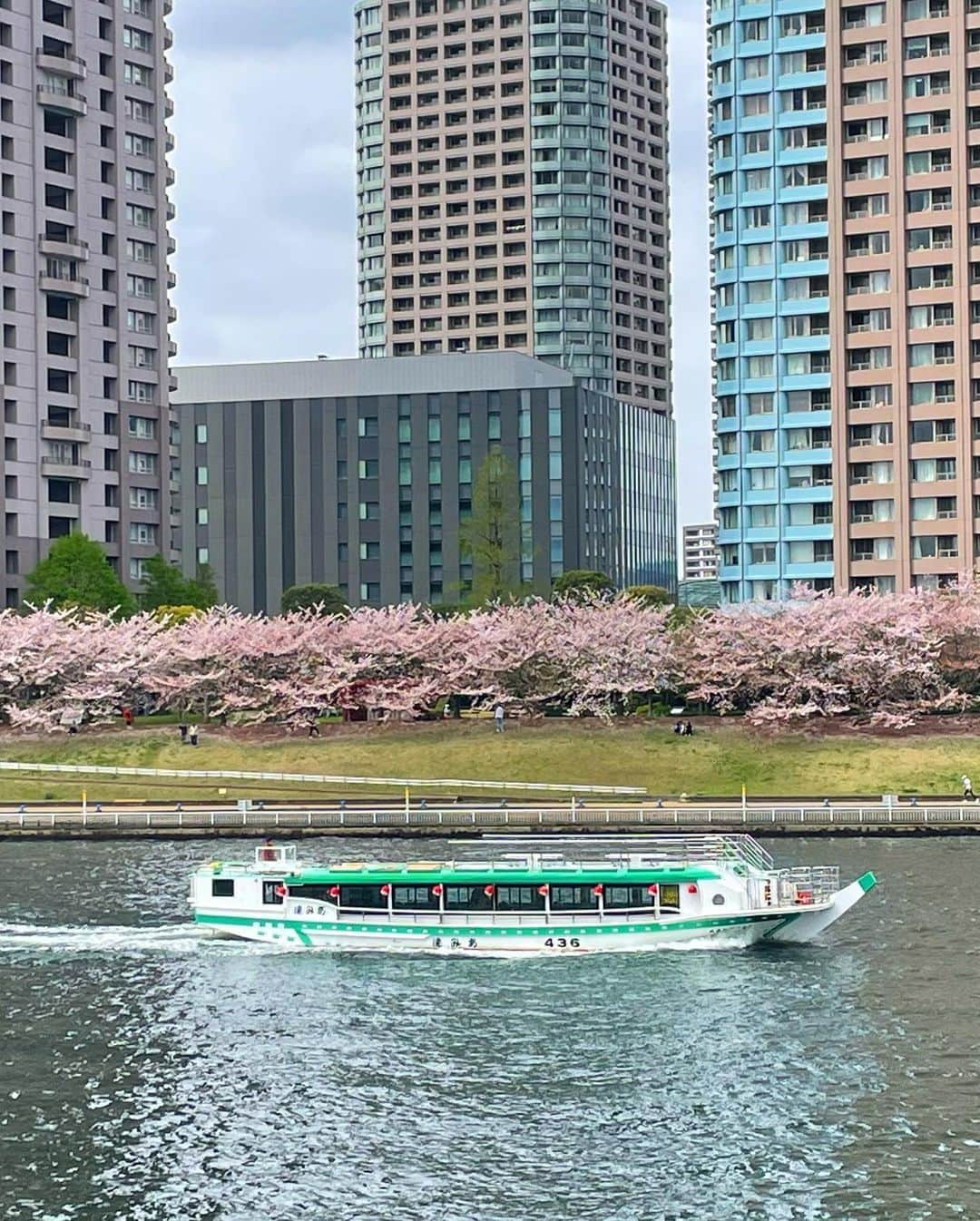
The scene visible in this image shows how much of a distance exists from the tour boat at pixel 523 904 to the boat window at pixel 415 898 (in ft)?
0.12

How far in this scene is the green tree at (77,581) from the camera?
6949 inches

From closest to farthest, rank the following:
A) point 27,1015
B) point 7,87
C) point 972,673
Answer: point 27,1015
point 972,673
point 7,87

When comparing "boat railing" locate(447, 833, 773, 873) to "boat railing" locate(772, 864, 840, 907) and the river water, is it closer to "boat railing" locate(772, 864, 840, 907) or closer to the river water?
"boat railing" locate(772, 864, 840, 907)

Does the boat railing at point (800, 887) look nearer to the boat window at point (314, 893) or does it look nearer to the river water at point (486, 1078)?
the river water at point (486, 1078)

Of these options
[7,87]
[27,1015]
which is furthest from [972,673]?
[7,87]

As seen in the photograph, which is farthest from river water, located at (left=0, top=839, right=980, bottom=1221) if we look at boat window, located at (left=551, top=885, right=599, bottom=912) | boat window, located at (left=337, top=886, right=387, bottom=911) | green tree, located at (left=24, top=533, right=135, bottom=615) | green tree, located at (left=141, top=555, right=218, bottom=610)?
green tree, located at (left=141, top=555, right=218, bottom=610)

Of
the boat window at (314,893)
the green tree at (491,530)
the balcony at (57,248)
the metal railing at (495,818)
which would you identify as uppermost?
the balcony at (57,248)

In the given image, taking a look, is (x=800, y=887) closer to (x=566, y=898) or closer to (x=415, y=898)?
(x=566, y=898)

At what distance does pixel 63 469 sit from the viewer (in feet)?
645

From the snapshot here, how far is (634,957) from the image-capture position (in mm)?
77938

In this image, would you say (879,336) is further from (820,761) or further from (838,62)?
(820,761)

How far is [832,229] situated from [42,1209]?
465ft

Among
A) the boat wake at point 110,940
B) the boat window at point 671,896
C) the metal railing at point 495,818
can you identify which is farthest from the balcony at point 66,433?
the boat window at point 671,896

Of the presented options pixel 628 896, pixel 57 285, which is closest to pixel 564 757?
pixel 628 896
